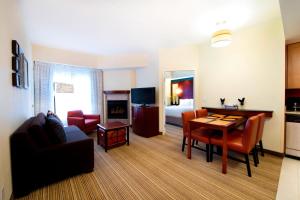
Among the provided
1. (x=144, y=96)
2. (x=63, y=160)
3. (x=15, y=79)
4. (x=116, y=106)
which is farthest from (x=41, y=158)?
(x=116, y=106)

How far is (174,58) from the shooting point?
429cm

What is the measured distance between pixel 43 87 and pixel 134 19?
10.6 ft

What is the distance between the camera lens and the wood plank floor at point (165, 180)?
1824 millimetres

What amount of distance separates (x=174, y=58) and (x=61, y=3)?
2969 millimetres

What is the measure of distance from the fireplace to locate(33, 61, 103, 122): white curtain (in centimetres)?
34

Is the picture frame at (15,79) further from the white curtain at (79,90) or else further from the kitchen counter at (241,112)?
the kitchen counter at (241,112)

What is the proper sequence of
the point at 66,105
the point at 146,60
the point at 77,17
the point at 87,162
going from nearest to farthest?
the point at 87,162, the point at 77,17, the point at 66,105, the point at 146,60

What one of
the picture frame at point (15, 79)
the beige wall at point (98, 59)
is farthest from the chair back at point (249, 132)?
the beige wall at point (98, 59)

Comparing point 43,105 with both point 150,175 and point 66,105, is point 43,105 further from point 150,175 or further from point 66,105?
point 150,175

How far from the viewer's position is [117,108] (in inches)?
212

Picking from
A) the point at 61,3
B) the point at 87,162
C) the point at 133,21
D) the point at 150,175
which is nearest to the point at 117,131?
the point at 87,162

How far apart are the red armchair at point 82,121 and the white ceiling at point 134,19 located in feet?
6.72

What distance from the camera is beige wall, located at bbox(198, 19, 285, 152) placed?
2775mm

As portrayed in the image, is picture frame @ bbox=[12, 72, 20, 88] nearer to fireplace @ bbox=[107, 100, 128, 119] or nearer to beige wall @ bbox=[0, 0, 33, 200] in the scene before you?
beige wall @ bbox=[0, 0, 33, 200]
